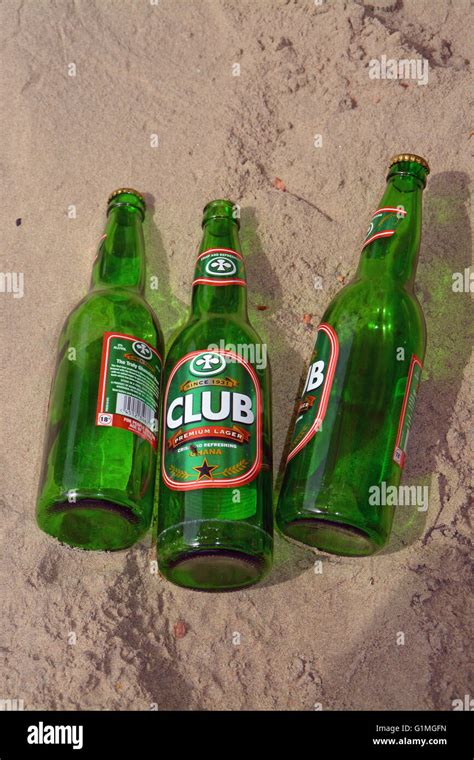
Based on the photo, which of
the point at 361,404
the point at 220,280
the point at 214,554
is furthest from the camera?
the point at 220,280

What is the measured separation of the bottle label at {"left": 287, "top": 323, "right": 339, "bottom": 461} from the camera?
190cm

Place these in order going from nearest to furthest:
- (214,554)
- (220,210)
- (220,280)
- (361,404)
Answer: (214,554), (361,404), (220,280), (220,210)

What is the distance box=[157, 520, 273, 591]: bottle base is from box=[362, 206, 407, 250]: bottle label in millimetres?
710

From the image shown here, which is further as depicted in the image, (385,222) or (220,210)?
(220,210)

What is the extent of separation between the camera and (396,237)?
208 cm

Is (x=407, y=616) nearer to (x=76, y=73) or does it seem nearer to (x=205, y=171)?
(x=205, y=171)

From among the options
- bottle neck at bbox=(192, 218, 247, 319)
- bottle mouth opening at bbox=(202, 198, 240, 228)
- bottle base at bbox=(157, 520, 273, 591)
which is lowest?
bottle base at bbox=(157, 520, 273, 591)

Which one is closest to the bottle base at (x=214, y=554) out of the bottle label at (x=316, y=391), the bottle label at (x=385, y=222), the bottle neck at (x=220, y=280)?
the bottle label at (x=316, y=391)

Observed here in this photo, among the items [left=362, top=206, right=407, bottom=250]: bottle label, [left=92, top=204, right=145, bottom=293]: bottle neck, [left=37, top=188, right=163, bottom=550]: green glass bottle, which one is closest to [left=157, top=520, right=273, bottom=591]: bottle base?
[left=37, top=188, right=163, bottom=550]: green glass bottle

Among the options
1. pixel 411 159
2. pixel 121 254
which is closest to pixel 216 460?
pixel 121 254

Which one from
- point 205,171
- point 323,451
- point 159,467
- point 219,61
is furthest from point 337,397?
point 219,61

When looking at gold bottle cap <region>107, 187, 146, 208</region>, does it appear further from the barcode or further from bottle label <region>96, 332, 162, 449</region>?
the barcode

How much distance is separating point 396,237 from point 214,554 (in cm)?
80

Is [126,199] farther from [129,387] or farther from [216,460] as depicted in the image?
[216,460]
